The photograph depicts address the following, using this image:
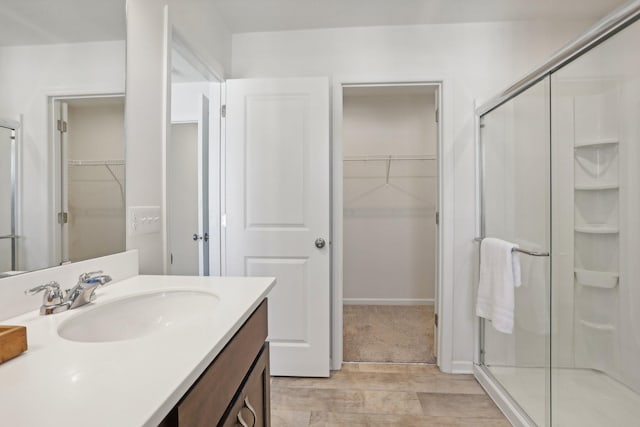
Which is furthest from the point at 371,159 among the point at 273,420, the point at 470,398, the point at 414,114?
the point at 273,420

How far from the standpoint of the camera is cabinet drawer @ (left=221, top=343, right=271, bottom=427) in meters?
0.79

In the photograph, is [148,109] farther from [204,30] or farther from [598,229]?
[598,229]

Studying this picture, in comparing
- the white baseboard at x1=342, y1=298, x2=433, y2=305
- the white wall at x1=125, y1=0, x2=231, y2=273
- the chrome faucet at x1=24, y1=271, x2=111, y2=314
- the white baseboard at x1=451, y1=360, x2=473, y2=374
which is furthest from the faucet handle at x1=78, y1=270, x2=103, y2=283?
the white baseboard at x1=342, y1=298, x2=433, y2=305

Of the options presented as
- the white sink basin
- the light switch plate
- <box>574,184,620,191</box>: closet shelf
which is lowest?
the white sink basin

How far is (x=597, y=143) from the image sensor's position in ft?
4.46

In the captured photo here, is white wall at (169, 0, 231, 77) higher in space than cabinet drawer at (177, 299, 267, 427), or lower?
higher

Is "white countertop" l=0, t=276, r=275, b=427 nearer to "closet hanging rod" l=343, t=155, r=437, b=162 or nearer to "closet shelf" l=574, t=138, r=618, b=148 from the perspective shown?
"closet shelf" l=574, t=138, r=618, b=148

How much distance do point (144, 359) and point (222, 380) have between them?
0.70ft

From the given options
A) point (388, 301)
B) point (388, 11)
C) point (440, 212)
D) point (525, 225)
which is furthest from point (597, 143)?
point (388, 301)

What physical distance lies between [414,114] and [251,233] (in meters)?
2.42

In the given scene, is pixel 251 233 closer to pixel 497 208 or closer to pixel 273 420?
pixel 273 420

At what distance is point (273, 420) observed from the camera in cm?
167

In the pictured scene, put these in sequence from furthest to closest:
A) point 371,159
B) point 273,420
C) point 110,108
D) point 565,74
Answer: point 371,159, point 273,420, point 565,74, point 110,108

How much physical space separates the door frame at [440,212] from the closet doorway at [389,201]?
130 cm
